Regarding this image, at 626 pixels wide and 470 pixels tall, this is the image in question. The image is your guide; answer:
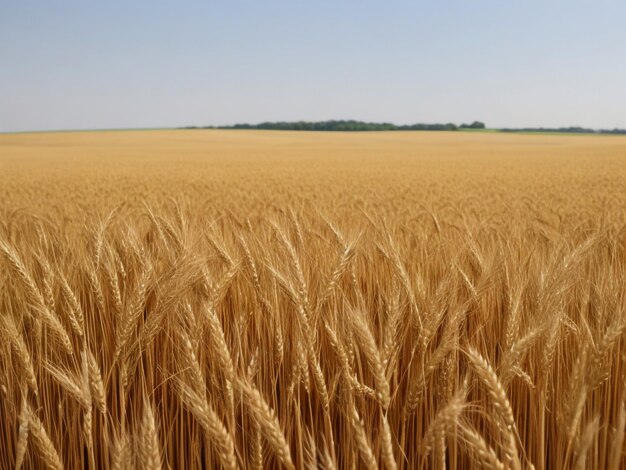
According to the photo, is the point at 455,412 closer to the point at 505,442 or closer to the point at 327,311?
the point at 505,442

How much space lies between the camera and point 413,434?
49.9 inches

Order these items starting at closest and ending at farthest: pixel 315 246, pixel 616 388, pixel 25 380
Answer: pixel 25 380 → pixel 616 388 → pixel 315 246

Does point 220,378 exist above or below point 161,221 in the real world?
below

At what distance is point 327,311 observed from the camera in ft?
5.07

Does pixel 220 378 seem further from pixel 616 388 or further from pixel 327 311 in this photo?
pixel 616 388

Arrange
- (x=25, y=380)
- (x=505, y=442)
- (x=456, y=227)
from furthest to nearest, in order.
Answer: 1. (x=456, y=227)
2. (x=25, y=380)
3. (x=505, y=442)

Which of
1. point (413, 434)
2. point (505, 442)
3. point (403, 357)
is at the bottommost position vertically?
point (413, 434)

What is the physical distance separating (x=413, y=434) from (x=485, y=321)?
419 millimetres

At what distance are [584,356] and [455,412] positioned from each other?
0.34 metres

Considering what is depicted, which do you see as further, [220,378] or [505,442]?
[220,378]

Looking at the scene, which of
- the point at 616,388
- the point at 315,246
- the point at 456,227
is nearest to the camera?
the point at 616,388

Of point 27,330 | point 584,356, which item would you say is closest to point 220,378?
point 27,330

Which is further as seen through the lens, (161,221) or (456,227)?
(456,227)

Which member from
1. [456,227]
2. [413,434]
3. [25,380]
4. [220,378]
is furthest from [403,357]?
[456,227]
